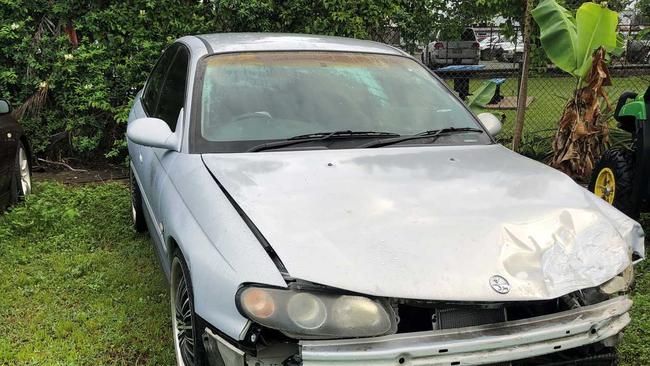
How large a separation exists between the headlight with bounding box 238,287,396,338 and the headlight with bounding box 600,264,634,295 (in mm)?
869

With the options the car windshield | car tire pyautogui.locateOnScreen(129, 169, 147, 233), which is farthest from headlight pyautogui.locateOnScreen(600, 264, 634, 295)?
car tire pyautogui.locateOnScreen(129, 169, 147, 233)

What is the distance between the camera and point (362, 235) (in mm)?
2227

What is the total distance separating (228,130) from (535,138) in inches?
235

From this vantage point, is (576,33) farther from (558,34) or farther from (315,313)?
(315,313)

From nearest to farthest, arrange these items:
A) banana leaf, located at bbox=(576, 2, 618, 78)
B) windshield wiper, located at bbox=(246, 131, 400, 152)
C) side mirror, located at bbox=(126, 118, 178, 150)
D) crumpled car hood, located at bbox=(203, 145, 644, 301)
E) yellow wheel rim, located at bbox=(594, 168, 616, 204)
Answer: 1. crumpled car hood, located at bbox=(203, 145, 644, 301)
2. windshield wiper, located at bbox=(246, 131, 400, 152)
3. side mirror, located at bbox=(126, 118, 178, 150)
4. yellow wheel rim, located at bbox=(594, 168, 616, 204)
5. banana leaf, located at bbox=(576, 2, 618, 78)

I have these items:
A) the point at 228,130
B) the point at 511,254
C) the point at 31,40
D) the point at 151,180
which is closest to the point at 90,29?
the point at 31,40

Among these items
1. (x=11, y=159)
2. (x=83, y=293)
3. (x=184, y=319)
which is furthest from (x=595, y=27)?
(x=11, y=159)

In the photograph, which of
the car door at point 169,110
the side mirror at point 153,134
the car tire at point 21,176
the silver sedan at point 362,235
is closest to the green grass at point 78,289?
the car tire at point 21,176

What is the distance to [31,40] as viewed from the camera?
7.05 meters

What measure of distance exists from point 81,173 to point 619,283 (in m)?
6.64

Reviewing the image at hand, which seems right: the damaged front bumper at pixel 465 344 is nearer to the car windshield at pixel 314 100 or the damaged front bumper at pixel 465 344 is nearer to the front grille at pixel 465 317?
the front grille at pixel 465 317

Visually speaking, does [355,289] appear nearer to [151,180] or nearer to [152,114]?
[151,180]

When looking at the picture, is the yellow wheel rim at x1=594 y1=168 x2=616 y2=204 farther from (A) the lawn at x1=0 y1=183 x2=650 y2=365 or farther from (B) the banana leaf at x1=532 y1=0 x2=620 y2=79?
(B) the banana leaf at x1=532 y1=0 x2=620 y2=79

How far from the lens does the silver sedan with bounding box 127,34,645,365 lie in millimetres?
2006
